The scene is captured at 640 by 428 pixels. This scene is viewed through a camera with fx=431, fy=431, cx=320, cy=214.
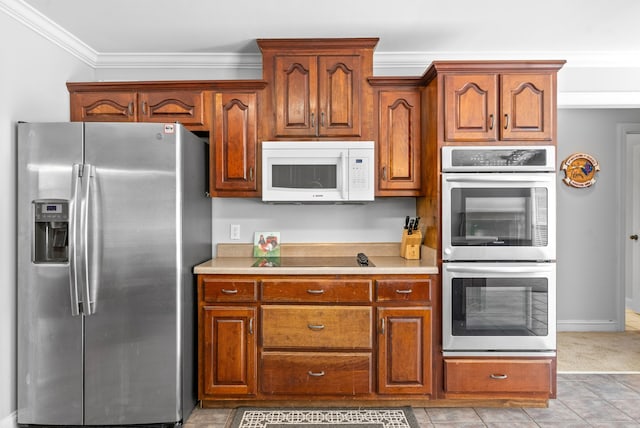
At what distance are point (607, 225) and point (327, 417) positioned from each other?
3.71 meters

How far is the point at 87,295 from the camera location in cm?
235

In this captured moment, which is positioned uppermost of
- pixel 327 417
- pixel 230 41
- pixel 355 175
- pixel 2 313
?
pixel 230 41

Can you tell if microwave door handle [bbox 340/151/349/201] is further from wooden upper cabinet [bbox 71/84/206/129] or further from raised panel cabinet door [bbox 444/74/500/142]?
wooden upper cabinet [bbox 71/84/206/129]

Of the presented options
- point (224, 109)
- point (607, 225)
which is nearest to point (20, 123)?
point (224, 109)

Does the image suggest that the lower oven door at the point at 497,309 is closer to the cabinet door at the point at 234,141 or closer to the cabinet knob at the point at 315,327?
the cabinet knob at the point at 315,327

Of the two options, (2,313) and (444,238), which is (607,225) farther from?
(2,313)

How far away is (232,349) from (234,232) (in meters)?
1.00

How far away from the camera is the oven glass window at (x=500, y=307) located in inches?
105

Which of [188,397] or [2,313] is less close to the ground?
[2,313]

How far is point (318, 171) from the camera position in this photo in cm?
299

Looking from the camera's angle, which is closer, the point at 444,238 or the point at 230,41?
the point at 444,238

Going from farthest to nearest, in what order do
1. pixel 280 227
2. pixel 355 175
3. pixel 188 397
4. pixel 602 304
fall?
pixel 602 304 → pixel 280 227 → pixel 355 175 → pixel 188 397

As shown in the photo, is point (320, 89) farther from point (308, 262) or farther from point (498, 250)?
point (498, 250)

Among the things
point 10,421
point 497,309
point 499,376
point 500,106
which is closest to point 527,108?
point 500,106
